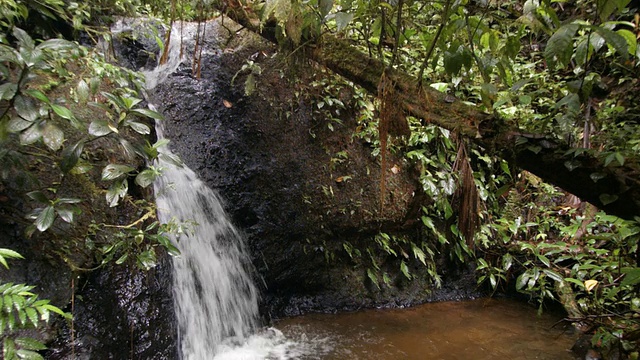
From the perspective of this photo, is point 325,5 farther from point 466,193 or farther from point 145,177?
point 466,193

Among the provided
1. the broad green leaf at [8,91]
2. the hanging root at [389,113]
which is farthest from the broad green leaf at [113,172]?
the hanging root at [389,113]

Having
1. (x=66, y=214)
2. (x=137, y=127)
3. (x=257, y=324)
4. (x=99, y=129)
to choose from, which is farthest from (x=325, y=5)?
(x=257, y=324)

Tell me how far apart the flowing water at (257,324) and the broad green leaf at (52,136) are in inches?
51.9

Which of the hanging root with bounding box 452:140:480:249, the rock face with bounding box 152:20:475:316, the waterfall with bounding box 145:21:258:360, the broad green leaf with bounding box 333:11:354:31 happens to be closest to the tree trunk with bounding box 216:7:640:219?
the hanging root with bounding box 452:140:480:249

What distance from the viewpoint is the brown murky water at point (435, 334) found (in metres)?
3.52

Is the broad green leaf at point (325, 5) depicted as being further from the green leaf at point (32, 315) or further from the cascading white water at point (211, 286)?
the cascading white water at point (211, 286)

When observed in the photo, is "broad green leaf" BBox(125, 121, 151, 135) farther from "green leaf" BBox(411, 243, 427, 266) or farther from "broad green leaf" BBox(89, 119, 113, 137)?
"green leaf" BBox(411, 243, 427, 266)

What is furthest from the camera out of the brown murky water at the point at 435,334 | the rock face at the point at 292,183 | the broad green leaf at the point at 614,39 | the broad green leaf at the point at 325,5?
the rock face at the point at 292,183

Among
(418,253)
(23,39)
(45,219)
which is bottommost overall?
(418,253)

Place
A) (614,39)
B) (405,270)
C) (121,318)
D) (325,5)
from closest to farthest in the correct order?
1. (614,39)
2. (325,5)
3. (121,318)
4. (405,270)

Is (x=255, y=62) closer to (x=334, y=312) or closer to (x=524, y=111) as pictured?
(x=334, y=312)

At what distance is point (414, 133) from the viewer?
4957mm

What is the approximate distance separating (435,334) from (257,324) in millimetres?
1889

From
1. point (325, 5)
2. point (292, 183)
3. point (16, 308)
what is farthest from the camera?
point (292, 183)
